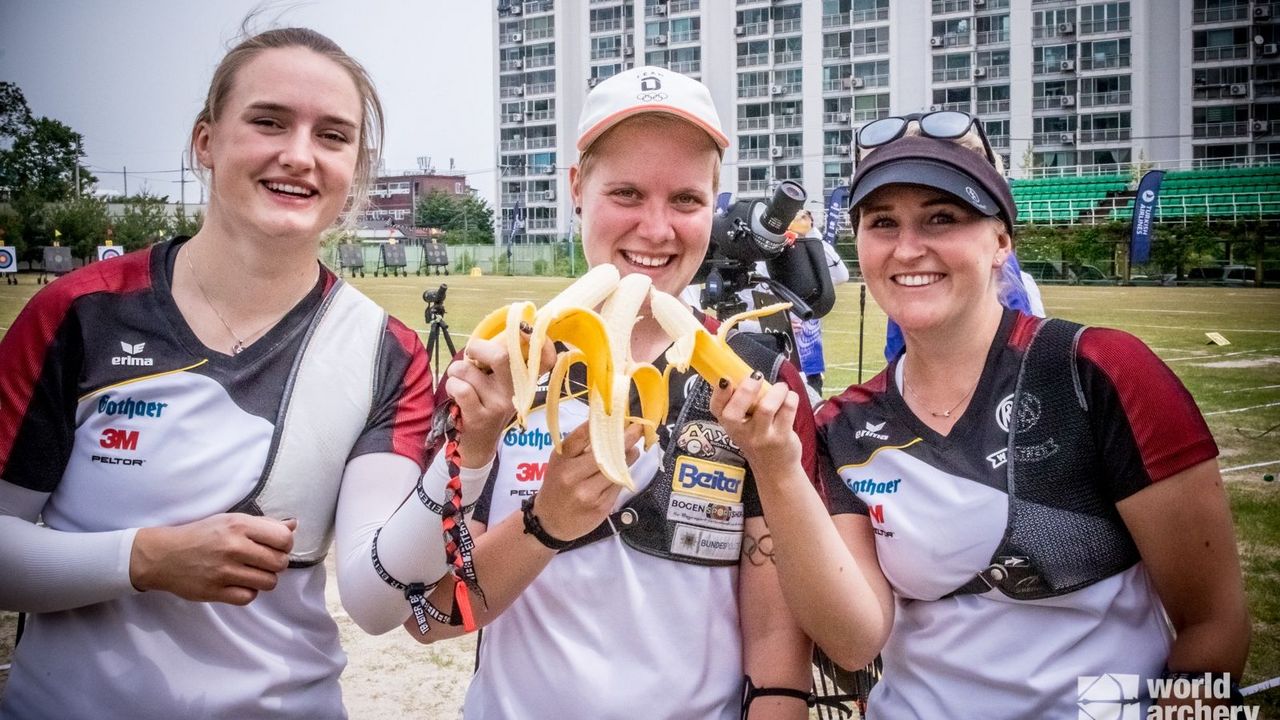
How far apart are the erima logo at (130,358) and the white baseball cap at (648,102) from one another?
1.11 meters

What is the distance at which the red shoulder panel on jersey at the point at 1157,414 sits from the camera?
6.55ft

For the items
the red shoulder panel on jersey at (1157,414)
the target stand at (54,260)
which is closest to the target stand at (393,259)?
the target stand at (54,260)

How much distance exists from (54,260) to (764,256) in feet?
26.1

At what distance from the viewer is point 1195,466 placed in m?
2.00

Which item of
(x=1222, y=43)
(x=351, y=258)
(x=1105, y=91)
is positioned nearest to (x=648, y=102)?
(x=351, y=258)

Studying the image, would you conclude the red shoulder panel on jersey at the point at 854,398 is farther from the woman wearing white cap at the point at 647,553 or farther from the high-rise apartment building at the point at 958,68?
the high-rise apartment building at the point at 958,68

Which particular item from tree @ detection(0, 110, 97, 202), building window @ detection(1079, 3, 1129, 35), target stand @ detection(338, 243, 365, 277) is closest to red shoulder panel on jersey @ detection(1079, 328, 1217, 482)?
tree @ detection(0, 110, 97, 202)

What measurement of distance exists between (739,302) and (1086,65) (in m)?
53.4

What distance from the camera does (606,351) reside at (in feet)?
5.43

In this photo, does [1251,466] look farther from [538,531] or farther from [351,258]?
[351,258]

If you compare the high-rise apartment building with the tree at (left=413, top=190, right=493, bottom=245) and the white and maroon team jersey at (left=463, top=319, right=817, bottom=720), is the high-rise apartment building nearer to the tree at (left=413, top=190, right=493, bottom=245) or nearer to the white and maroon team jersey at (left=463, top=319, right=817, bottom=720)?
the tree at (left=413, top=190, right=493, bottom=245)

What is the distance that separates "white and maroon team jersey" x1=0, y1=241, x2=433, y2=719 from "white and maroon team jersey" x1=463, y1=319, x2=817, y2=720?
0.39 m

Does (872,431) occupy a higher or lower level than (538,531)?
higher

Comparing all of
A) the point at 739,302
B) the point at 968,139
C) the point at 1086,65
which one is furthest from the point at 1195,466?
the point at 1086,65
